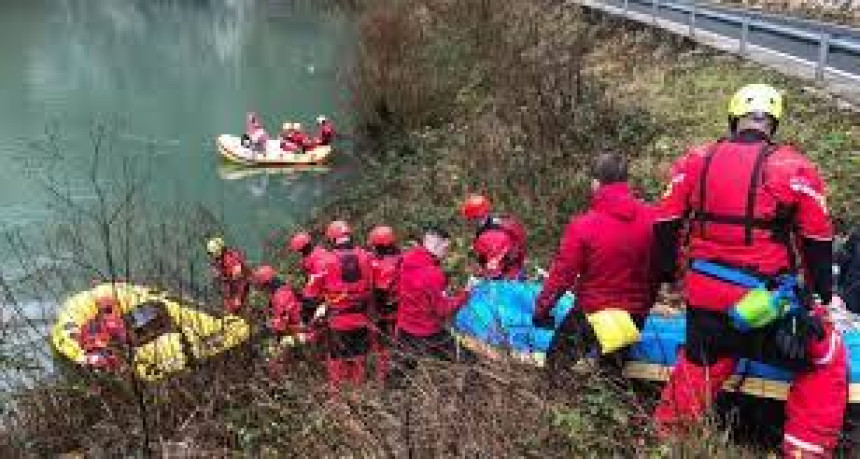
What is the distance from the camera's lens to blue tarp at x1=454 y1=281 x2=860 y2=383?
222 inches

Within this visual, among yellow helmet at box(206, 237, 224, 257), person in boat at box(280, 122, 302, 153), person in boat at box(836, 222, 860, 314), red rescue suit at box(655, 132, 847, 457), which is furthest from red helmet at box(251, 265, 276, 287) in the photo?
person in boat at box(280, 122, 302, 153)

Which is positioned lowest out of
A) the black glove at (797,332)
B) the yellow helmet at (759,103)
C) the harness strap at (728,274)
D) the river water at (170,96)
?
the river water at (170,96)

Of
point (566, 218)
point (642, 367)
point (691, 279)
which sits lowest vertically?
point (566, 218)

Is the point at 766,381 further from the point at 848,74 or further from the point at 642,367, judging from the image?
the point at 848,74

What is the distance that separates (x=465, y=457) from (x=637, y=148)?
33.9ft

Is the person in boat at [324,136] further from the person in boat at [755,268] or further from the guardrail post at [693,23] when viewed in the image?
the person in boat at [755,268]

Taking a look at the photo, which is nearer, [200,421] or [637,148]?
[200,421]

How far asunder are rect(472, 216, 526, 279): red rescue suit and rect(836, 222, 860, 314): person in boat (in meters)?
2.44

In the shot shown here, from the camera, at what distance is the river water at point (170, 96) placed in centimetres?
2181

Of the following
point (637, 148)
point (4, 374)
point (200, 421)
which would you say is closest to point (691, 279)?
point (200, 421)

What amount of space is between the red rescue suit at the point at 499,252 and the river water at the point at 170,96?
10.0 m

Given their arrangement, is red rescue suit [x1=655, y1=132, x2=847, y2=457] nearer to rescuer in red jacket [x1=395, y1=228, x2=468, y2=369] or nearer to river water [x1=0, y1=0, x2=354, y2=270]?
rescuer in red jacket [x1=395, y1=228, x2=468, y2=369]

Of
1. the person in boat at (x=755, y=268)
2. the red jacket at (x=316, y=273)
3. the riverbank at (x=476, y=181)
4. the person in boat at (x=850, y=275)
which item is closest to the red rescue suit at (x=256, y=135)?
the riverbank at (x=476, y=181)

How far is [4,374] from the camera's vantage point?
7238 mm
